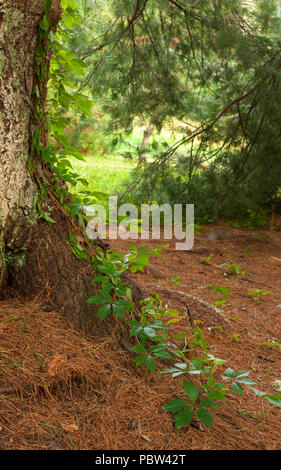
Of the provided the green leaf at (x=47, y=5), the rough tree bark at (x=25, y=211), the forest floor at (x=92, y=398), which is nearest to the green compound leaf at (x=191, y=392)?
the forest floor at (x=92, y=398)

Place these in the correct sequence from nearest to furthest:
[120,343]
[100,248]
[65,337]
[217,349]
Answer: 1. [65,337]
2. [120,343]
3. [100,248]
4. [217,349]

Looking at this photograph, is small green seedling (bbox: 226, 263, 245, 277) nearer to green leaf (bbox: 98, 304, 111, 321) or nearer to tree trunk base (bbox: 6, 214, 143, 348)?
tree trunk base (bbox: 6, 214, 143, 348)

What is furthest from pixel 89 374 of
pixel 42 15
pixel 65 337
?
pixel 42 15

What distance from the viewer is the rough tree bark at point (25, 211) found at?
1.92m

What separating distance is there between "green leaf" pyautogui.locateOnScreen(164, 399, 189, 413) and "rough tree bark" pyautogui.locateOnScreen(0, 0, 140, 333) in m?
0.48

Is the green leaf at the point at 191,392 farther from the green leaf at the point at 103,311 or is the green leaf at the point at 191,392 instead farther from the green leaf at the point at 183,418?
the green leaf at the point at 103,311

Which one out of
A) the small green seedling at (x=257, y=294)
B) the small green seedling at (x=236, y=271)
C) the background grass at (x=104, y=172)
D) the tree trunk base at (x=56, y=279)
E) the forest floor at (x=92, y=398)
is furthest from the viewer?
the background grass at (x=104, y=172)

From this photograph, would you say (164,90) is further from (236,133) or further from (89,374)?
(89,374)

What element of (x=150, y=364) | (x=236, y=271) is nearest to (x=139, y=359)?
(x=150, y=364)

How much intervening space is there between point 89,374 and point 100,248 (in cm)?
69

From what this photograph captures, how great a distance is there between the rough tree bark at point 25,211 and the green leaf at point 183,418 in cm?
54

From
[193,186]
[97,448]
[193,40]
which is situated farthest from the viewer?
[193,186]

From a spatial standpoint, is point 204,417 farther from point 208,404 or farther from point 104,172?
point 104,172

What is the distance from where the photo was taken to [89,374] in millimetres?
1817
